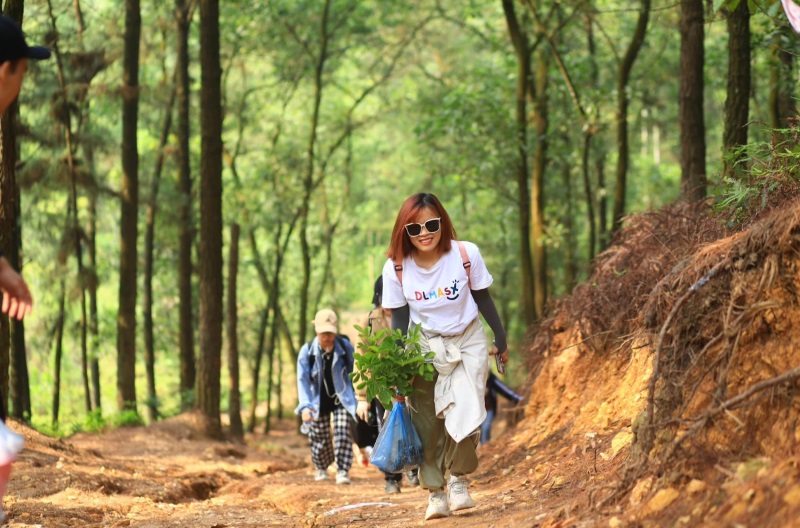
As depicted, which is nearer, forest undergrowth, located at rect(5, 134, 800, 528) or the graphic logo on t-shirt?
forest undergrowth, located at rect(5, 134, 800, 528)

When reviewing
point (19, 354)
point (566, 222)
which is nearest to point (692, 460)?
point (19, 354)

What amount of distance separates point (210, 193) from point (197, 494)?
7075 mm

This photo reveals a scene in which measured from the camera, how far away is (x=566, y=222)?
30.8 meters

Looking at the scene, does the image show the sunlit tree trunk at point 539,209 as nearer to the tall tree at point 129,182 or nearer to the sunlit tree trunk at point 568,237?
the sunlit tree trunk at point 568,237

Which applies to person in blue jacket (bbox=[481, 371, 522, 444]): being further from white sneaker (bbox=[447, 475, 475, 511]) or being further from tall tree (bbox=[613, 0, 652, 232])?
white sneaker (bbox=[447, 475, 475, 511])

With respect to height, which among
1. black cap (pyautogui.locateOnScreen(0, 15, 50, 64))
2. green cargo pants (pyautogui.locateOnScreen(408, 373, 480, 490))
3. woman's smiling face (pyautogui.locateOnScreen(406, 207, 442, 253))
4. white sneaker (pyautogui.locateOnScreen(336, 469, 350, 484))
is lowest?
white sneaker (pyautogui.locateOnScreen(336, 469, 350, 484))

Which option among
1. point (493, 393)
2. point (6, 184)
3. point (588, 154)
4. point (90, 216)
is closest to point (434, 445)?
point (6, 184)

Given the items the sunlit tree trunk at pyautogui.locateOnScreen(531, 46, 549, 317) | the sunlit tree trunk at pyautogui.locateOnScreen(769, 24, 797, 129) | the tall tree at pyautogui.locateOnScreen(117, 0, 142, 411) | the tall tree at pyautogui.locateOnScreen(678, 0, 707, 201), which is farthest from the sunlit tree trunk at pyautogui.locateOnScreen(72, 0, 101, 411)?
the sunlit tree trunk at pyautogui.locateOnScreen(769, 24, 797, 129)

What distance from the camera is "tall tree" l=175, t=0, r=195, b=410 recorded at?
24097mm

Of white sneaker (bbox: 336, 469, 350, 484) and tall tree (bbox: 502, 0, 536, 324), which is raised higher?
tall tree (bbox: 502, 0, 536, 324)

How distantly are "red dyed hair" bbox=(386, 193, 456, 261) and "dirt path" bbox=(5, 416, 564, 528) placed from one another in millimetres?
1942

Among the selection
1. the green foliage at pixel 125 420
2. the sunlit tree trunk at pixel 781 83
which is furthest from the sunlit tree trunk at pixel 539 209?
the green foliage at pixel 125 420

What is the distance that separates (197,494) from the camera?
454 inches

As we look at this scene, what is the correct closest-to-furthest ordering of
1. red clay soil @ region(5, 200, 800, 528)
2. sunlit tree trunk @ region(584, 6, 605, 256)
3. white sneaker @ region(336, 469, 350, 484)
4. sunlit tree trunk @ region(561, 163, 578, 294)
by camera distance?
red clay soil @ region(5, 200, 800, 528)
white sneaker @ region(336, 469, 350, 484)
sunlit tree trunk @ region(584, 6, 605, 256)
sunlit tree trunk @ region(561, 163, 578, 294)
